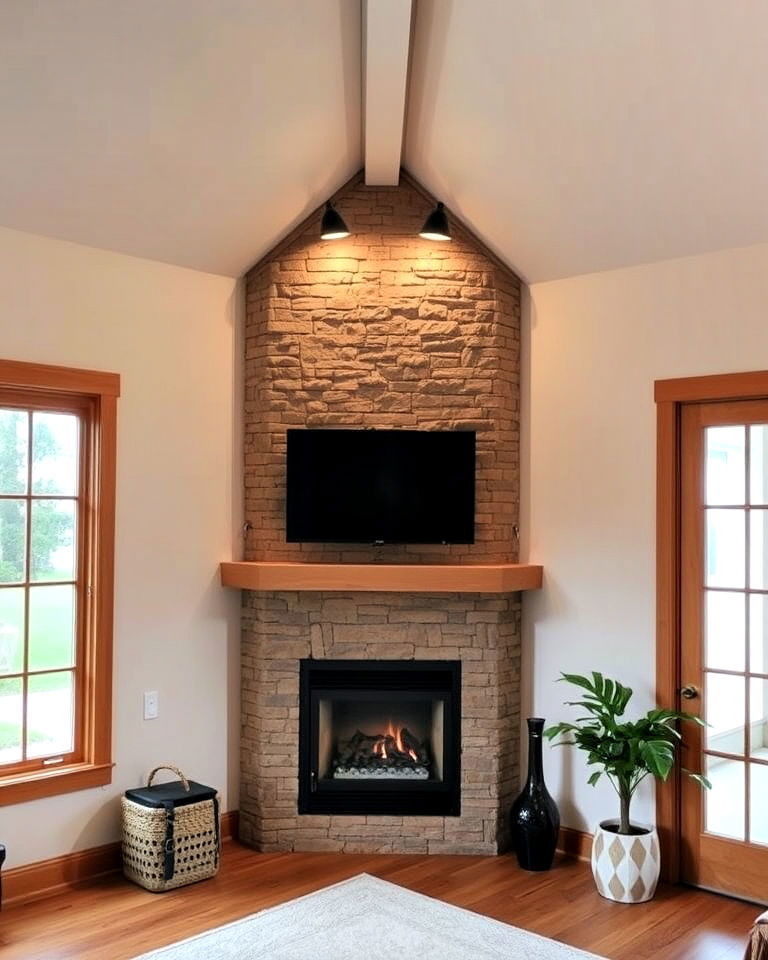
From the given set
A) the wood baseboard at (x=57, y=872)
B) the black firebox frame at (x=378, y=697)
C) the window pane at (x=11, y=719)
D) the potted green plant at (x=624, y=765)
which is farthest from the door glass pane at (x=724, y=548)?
the window pane at (x=11, y=719)

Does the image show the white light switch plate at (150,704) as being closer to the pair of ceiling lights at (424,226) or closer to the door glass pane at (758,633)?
the pair of ceiling lights at (424,226)

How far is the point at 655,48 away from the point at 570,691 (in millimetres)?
2778

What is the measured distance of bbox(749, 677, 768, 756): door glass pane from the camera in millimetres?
4141

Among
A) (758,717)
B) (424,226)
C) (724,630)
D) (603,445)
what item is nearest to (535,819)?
(758,717)

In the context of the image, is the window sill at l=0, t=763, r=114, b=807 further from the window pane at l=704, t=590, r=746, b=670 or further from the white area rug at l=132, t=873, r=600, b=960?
the window pane at l=704, t=590, r=746, b=670

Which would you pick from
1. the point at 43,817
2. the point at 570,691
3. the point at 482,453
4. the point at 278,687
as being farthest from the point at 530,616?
the point at 43,817

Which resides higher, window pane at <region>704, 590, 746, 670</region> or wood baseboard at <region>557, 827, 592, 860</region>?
window pane at <region>704, 590, 746, 670</region>

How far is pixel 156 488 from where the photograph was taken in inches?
182

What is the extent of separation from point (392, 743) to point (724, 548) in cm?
184

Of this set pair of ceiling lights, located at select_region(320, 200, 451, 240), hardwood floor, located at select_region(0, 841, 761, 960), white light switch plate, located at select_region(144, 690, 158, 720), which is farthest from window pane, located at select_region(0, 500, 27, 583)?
pair of ceiling lights, located at select_region(320, 200, 451, 240)

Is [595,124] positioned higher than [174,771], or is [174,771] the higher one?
[595,124]

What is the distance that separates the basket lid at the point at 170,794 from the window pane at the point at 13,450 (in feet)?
4.57

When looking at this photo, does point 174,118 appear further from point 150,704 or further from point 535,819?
point 535,819

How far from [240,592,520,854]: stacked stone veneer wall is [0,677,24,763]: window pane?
109 cm
